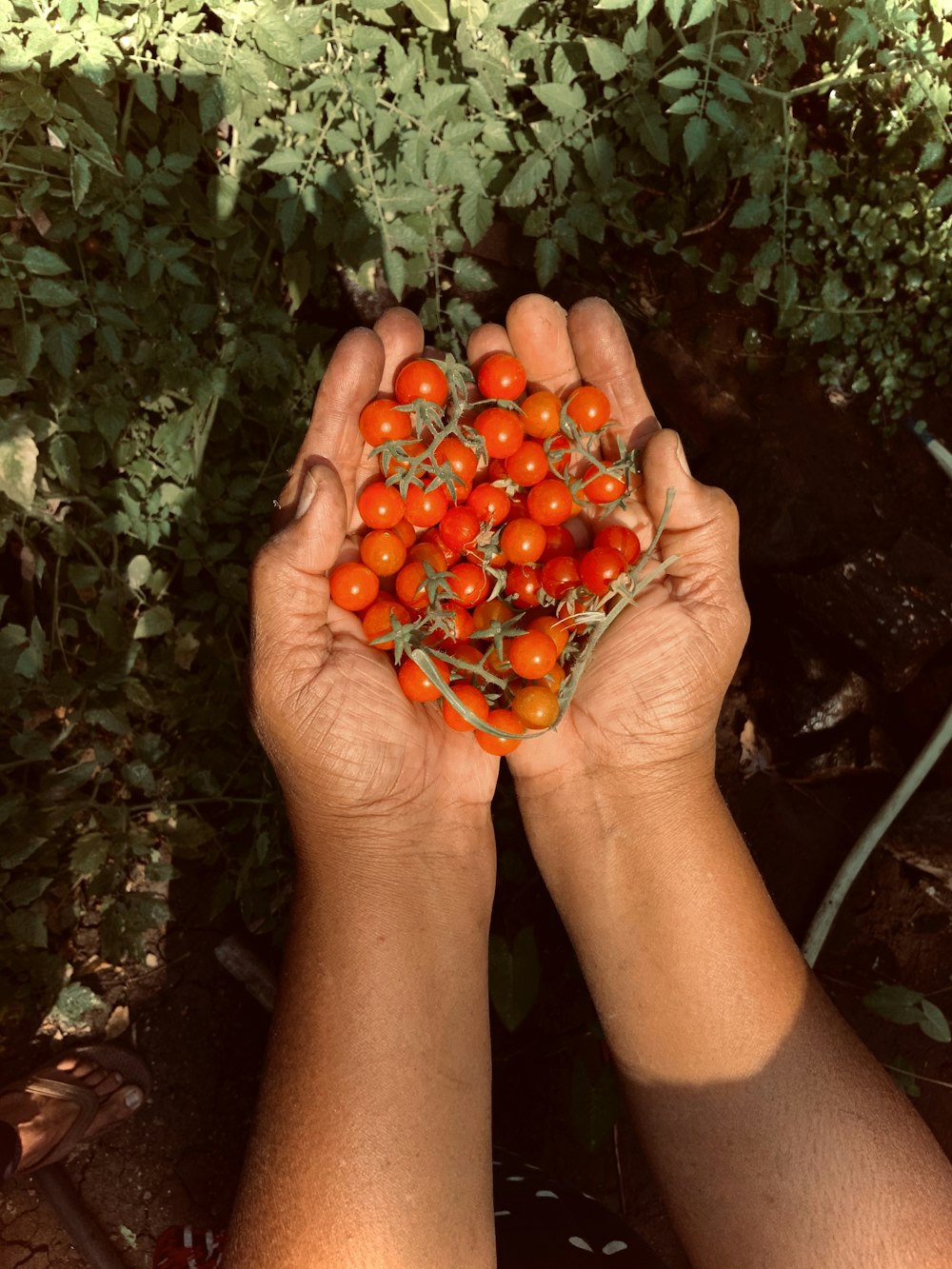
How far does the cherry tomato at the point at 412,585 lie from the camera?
179 centimetres

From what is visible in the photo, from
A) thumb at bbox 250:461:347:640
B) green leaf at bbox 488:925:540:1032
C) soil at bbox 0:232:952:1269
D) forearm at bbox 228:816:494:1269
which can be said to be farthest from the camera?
soil at bbox 0:232:952:1269

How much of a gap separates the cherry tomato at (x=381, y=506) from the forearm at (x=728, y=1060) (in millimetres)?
727

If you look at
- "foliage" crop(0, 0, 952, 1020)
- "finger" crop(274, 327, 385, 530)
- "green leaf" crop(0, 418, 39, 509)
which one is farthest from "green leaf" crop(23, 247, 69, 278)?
"finger" crop(274, 327, 385, 530)

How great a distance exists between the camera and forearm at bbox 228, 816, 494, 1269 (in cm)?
161

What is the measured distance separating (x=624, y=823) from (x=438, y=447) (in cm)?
89

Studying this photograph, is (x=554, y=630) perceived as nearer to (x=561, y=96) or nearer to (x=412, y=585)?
(x=412, y=585)

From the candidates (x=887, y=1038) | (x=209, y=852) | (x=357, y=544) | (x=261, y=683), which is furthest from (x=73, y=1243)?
(x=887, y=1038)

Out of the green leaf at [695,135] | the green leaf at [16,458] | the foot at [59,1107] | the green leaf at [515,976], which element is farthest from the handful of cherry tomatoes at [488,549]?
the foot at [59,1107]

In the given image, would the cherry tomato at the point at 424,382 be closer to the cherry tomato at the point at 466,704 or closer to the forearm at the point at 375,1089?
the cherry tomato at the point at 466,704

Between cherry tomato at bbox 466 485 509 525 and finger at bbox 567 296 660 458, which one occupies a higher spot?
finger at bbox 567 296 660 458

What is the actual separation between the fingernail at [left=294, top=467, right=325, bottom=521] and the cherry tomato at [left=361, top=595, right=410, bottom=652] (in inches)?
9.2

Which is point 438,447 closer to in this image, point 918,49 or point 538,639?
point 538,639

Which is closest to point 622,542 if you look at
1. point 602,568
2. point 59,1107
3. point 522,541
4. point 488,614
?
point 602,568

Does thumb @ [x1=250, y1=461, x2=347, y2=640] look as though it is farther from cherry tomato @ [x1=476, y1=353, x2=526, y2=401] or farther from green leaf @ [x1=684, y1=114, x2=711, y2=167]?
green leaf @ [x1=684, y1=114, x2=711, y2=167]
